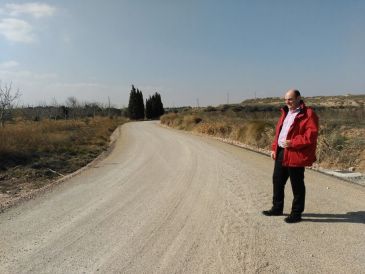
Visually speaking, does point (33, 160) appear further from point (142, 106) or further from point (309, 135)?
point (142, 106)

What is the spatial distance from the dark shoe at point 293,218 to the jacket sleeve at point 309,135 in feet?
3.31

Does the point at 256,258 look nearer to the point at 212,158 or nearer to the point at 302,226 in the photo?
the point at 302,226

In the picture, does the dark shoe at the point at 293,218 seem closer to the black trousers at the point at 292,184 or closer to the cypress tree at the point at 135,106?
the black trousers at the point at 292,184

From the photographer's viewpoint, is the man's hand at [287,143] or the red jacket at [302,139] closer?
the red jacket at [302,139]

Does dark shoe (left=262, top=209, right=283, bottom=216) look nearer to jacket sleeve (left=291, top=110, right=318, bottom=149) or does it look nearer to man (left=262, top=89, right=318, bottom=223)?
man (left=262, top=89, right=318, bottom=223)

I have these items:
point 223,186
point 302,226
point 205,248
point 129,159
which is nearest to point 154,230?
point 205,248

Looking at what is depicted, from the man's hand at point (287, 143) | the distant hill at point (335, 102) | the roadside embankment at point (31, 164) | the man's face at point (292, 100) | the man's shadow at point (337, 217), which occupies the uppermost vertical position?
the distant hill at point (335, 102)

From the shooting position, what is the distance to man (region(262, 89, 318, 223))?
581cm

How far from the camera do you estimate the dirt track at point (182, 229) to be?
14.7ft

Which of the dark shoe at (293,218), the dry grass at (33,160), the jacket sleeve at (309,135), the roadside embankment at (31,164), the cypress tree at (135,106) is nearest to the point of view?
the jacket sleeve at (309,135)

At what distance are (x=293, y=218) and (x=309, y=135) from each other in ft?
4.07

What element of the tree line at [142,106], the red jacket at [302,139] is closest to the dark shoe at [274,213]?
the red jacket at [302,139]

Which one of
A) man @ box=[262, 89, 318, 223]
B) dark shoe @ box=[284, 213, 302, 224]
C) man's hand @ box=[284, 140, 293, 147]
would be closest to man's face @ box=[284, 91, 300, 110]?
man @ box=[262, 89, 318, 223]

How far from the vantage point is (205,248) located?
4.92 m
